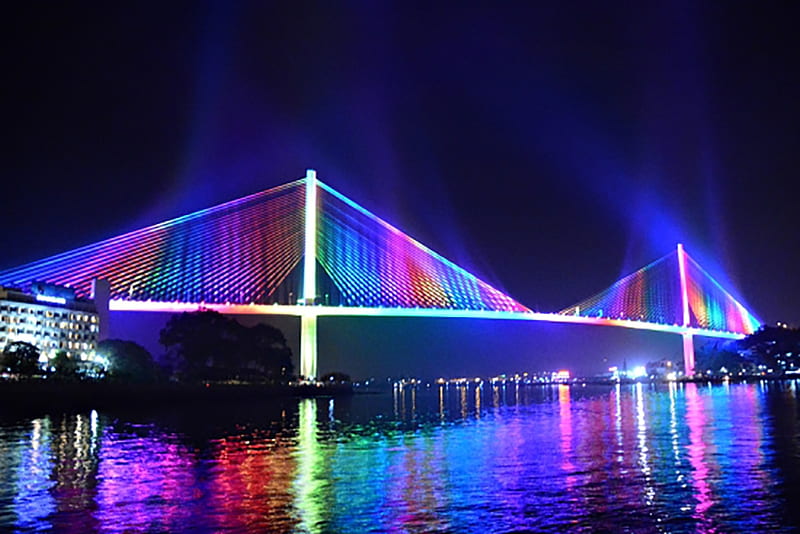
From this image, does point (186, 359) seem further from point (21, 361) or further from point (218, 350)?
point (21, 361)

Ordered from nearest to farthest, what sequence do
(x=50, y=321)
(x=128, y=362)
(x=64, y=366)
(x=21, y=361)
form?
1. (x=21, y=361)
2. (x=64, y=366)
3. (x=128, y=362)
4. (x=50, y=321)

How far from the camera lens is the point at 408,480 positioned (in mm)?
16562

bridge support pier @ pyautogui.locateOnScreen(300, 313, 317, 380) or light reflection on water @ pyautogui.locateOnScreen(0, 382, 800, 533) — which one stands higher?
bridge support pier @ pyautogui.locateOnScreen(300, 313, 317, 380)

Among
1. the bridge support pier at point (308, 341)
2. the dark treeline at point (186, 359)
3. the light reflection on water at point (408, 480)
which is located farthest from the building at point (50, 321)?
the light reflection on water at point (408, 480)

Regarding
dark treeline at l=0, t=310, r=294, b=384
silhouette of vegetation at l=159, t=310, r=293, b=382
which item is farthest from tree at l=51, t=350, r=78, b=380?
silhouette of vegetation at l=159, t=310, r=293, b=382

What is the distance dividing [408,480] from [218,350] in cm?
6190

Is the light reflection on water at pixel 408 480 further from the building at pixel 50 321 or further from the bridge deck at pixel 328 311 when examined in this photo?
the building at pixel 50 321

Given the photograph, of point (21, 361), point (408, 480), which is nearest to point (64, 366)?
point (21, 361)

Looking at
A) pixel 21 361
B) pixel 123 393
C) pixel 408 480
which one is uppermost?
pixel 21 361

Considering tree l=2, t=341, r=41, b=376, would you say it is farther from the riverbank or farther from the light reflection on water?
the light reflection on water

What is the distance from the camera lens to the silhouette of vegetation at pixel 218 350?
243ft

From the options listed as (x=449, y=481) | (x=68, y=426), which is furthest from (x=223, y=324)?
(x=449, y=481)

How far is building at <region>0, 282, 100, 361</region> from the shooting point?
64625 mm

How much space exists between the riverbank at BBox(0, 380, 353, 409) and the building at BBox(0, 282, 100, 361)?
391 inches
